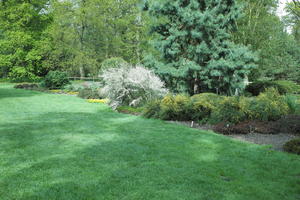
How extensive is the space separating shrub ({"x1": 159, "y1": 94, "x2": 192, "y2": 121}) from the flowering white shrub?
206 centimetres

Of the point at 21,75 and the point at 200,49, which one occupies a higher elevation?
the point at 200,49

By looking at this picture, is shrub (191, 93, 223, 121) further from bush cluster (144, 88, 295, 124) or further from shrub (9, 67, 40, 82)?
shrub (9, 67, 40, 82)

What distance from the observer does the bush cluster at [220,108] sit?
8.17 m

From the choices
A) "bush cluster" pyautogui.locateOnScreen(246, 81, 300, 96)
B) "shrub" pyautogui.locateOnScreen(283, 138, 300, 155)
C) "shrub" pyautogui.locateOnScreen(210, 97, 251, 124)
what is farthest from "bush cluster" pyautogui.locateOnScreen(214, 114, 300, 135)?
"bush cluster" pyautogui.locateOnScreen(246, 81, 300, 96)

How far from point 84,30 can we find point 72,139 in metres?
28.5

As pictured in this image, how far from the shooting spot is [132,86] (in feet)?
37.4

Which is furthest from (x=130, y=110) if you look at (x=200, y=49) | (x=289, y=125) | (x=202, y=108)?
(x=289, y=125)

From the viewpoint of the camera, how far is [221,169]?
14.8ft

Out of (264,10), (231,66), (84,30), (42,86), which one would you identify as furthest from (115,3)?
(231,66)

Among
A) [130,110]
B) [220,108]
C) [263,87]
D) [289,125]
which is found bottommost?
[130,110]

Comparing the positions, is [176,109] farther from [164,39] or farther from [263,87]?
[263,87]

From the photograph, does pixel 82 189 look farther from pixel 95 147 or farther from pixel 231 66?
pixel 231 66

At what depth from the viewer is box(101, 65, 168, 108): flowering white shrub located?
36.4ft

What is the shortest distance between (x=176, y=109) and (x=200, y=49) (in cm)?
523
